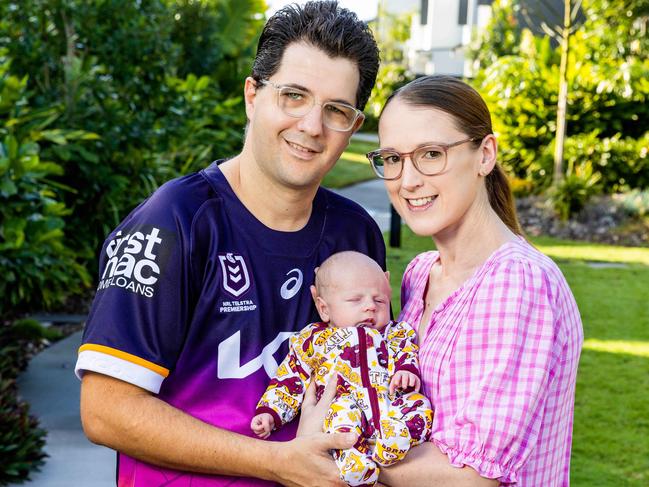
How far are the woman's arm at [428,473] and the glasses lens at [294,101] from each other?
1.08 meters

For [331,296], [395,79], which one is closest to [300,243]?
[331,296]

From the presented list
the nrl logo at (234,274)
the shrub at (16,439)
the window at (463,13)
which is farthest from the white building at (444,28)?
the nrl logo at (234,274)

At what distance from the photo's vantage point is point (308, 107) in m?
2.80

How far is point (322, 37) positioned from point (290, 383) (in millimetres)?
1070

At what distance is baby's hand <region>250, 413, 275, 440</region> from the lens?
8.46 feet

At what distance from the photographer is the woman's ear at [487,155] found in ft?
8.77

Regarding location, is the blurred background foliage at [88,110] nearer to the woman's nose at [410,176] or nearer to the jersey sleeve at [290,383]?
the jersey sleeve at [290,383]

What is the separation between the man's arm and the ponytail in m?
0.85

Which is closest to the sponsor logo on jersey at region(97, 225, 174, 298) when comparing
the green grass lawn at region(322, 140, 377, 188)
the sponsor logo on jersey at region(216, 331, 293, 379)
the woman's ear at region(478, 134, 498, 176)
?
the sponsor logo on jersey at region(216, 331, 293, 379)

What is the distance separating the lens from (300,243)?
2922 mm

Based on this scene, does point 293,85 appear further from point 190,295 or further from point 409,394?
point 409,394

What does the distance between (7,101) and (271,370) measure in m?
4.81

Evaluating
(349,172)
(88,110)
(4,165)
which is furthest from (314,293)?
(349,172)

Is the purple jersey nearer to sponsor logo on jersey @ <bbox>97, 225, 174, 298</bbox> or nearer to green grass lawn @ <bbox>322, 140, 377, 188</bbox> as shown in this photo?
sponsor logo on jersey @ <bbox>97, 225, 174, 298</bbox>
